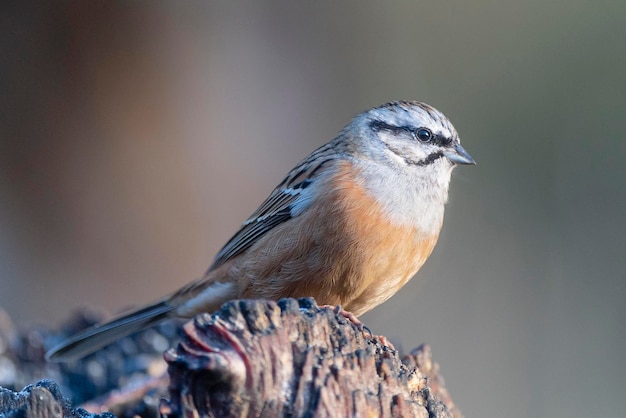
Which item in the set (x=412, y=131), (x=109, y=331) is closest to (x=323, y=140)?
(x=412, y=131)

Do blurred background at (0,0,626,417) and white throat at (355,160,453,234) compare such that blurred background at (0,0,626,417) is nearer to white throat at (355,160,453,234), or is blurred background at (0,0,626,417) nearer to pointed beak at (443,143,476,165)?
pointed beak at (443,143,476,165)

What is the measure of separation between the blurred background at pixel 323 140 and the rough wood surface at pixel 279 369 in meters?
4.90

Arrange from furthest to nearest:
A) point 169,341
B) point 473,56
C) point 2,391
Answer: point 473,56, point 169,341, point 2,391

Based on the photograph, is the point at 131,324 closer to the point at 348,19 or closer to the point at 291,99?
the point at 291,99

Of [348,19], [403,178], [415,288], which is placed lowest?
[415,288]

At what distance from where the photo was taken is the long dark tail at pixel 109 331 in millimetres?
4359

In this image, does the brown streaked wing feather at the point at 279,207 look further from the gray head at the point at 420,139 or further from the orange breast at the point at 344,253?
the gray head at the point at 420,139

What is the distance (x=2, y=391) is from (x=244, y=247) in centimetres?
219

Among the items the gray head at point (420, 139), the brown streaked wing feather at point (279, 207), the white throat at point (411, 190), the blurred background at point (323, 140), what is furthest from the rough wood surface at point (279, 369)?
the blurred background at point (323, 140)

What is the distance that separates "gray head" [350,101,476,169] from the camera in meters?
4.26

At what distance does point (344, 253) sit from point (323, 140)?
555cm

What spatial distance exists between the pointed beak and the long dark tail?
1.97 metres

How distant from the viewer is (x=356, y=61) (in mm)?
9711

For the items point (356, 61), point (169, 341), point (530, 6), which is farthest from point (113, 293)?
point (530, 6)
